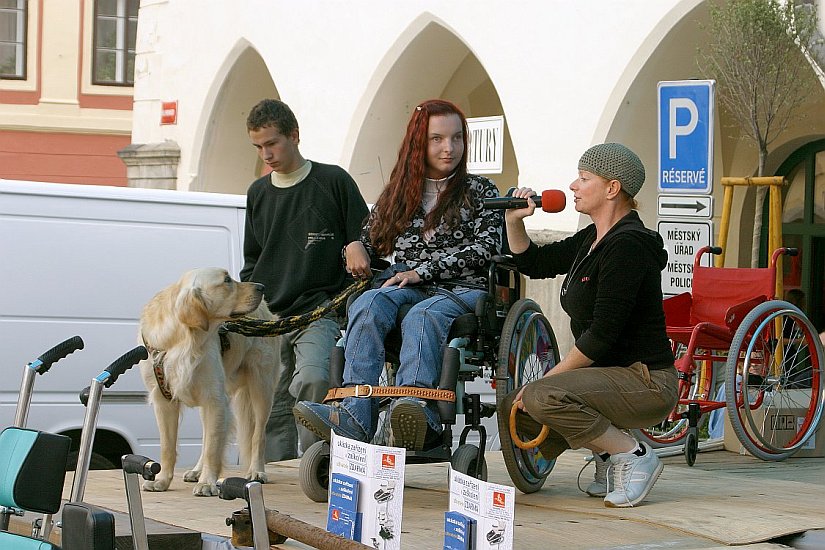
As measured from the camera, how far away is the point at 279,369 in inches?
257

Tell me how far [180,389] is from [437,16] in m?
9.25

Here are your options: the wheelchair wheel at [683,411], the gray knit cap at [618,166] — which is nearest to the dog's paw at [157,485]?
the gray knit cap at [618,166]

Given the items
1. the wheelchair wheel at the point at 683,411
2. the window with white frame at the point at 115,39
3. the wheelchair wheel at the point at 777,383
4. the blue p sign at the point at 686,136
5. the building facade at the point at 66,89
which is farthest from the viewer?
the window with white frame at the point at 115,39

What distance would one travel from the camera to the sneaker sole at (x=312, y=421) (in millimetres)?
5570

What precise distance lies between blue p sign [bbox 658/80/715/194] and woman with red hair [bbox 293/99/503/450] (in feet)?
12.0

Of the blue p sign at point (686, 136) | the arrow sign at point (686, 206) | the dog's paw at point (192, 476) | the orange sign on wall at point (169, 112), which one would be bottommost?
the dog's paw at point (192, 476)

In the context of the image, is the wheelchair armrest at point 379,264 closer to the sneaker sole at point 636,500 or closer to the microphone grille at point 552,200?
the microphone grille at point 552,200

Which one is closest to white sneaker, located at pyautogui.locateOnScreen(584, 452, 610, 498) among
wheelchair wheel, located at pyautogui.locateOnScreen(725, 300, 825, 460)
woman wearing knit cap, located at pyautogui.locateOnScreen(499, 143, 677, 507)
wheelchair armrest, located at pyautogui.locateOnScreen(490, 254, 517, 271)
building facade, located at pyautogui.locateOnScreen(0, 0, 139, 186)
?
woman wearing knit cap, located at pyautogui.locateOnScreen(499, 143, 677, 507)

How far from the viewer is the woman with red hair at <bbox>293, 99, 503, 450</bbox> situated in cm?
559

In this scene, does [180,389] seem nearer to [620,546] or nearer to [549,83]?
[620,546]

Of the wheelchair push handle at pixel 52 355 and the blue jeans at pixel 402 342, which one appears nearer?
the wheelchair push handle at pixel 52 355

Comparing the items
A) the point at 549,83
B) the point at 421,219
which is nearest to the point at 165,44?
the point at 549,83

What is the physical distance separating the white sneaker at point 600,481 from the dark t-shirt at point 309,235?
4.78 ft

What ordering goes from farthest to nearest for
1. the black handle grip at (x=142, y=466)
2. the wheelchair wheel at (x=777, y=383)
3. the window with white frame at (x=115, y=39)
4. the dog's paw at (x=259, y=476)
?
the window with white frame at (x=115, y=39) < the wheelchair wheel at (x=777, y=383) < the dog's paw at (x=259, y=476) < the black handle grip at (x=142, y=466)
